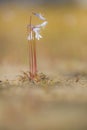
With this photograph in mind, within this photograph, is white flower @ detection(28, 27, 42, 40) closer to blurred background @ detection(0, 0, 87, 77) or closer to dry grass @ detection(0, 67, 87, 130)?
blurred background @ detection(0, 0, 87, 77)

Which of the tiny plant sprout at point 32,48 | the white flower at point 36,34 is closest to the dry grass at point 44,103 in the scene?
the tiny plant sprout at point 32,48

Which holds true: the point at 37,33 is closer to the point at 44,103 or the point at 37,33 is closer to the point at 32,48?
the point at 32,48

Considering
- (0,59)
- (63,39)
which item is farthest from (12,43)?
(63,39)

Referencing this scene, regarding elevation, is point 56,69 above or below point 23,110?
above

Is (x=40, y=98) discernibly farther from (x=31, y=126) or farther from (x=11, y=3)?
(x=11, y=3)

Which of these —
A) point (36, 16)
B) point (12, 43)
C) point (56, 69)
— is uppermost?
point (36, 16)

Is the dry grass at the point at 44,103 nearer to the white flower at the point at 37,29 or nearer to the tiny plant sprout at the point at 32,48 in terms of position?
the tiny plant sprout at the point at 32,48

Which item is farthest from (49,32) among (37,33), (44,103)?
(44,103)
